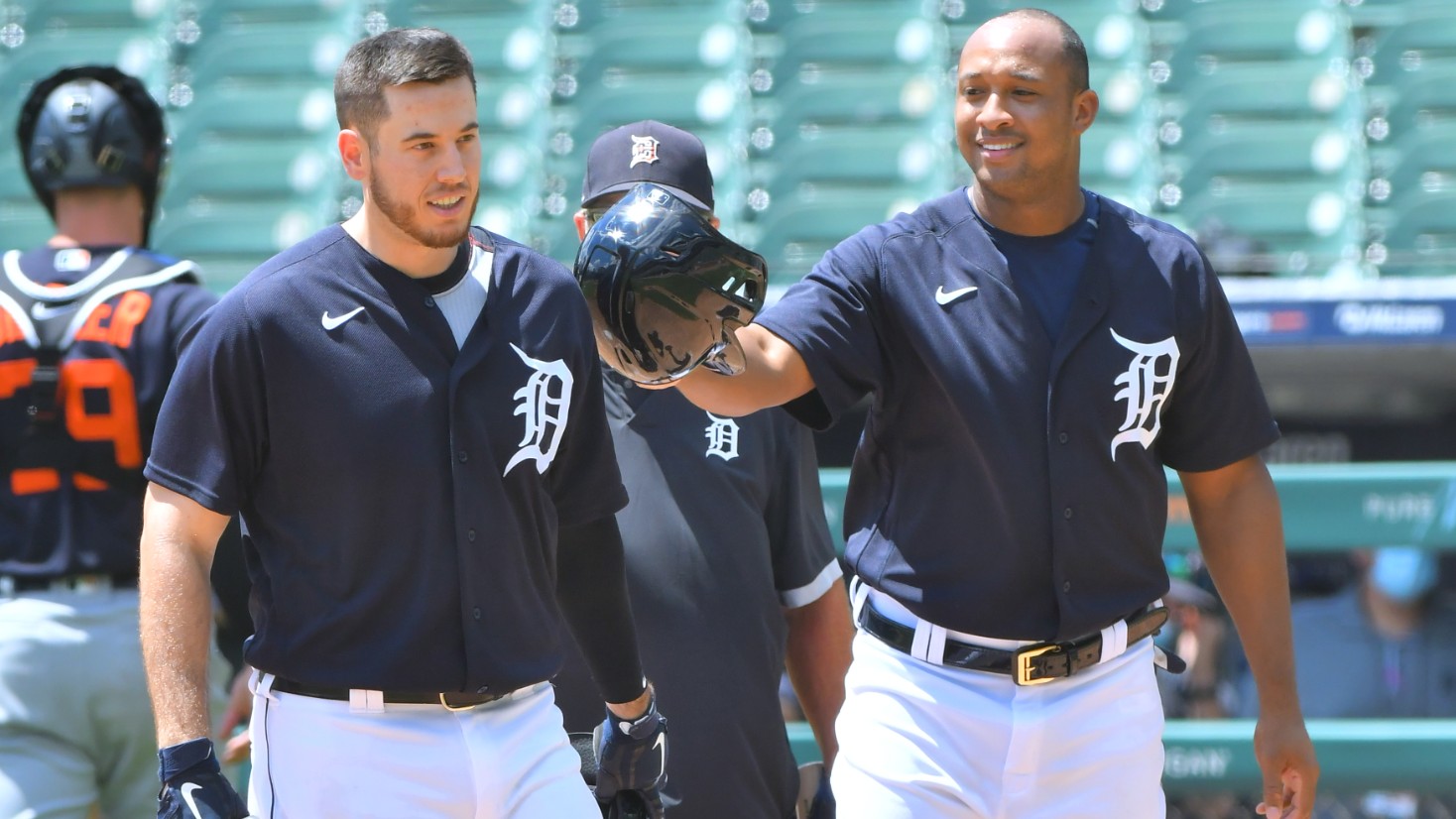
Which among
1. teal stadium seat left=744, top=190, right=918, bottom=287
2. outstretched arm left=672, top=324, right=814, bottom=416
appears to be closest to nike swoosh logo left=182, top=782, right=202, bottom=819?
outstretched arm left=672, top=324, right=814, bottom=416

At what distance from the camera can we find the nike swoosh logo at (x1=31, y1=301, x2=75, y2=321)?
10.9ft

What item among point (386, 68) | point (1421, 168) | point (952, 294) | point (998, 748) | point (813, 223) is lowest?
point (998, 748)

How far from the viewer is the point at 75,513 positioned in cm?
332

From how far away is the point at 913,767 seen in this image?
2.70 metres

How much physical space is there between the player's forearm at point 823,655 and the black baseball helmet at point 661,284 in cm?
109

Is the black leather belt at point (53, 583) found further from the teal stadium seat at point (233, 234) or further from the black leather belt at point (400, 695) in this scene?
the teal stadium seat at point (233, 234)

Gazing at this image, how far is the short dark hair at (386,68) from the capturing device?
2.39 metres

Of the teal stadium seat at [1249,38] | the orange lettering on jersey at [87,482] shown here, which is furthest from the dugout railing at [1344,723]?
the teal stadium seat at [1249,38]

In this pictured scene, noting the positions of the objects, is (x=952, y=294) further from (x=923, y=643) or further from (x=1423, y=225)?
(x=1423, y=225)

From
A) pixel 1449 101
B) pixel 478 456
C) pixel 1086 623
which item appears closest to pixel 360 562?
pixel 478 456

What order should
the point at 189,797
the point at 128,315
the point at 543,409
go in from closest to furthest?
the point at 189,797 → the point at 543,409 → the point at 128,315

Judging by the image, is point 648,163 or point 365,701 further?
point 648,163

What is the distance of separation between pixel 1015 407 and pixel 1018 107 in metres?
0.50

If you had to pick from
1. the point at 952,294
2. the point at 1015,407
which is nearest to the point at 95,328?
the point at 952,294
